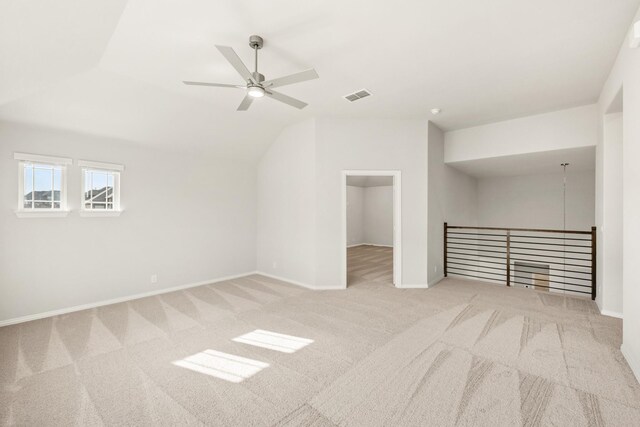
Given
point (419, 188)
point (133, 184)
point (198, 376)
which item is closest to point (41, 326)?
point (133, 184)

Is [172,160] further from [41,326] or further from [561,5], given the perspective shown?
[561,5]

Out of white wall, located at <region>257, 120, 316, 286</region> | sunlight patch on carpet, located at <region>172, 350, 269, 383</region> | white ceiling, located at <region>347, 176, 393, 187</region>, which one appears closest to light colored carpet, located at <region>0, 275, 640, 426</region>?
sunlight patch on carpet, located at <region>172, 350, 269, 383</region>

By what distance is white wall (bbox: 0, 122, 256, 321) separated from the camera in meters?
3.48

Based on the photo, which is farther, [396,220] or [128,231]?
[396,220]

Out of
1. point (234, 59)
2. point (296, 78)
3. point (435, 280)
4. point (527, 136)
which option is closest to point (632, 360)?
point (435, 280)

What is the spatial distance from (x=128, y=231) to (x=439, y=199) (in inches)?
223

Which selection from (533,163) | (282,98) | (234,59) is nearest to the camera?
(234,59)

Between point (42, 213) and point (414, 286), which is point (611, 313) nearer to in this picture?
point (414, 286)

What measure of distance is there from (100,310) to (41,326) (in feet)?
2.02

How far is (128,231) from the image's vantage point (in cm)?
439

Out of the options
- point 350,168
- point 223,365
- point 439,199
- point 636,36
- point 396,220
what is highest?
point 636,36

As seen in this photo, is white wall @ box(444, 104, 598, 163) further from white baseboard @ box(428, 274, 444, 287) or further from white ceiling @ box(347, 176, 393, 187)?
white ceiling @ box(347, 176, 393, 187)

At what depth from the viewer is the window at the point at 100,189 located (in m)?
4.03

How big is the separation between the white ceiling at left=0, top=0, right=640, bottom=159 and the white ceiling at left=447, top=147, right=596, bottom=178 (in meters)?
1.00
